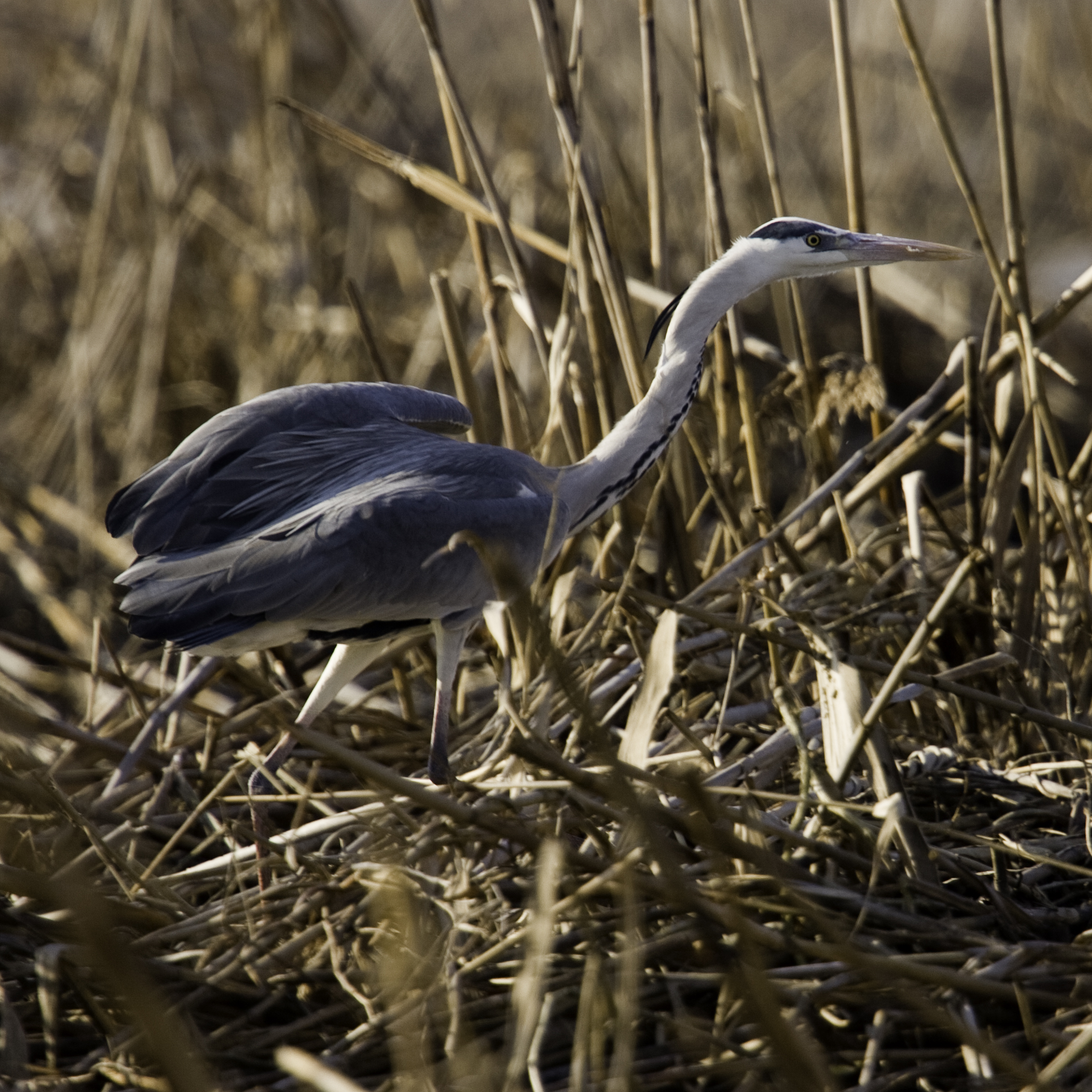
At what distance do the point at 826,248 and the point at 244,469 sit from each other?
1425 millimetres

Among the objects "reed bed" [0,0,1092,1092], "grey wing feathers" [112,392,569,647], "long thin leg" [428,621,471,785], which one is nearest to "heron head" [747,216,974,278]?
"reed bed" [0,0,1092,1092]

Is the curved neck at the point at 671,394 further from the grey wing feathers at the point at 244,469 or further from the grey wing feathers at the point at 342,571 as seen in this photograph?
the grey wing feathers at the point at 244,469

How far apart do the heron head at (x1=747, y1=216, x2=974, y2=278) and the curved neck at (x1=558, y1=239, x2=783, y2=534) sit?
35mm

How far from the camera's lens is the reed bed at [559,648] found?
1.74 meters

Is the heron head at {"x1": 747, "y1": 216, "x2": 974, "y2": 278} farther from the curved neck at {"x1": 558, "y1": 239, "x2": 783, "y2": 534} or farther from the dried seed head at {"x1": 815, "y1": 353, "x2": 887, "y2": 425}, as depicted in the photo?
the dried seed head at {"x1": 815, "y1": 353, "x2": 887, "y2": 425}

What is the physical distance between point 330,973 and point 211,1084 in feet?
1.09

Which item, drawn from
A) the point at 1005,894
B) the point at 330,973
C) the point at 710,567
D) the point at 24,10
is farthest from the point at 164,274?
the point at 1005,894

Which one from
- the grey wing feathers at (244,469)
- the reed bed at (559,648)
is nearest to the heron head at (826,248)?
the reed bed at (559,648)

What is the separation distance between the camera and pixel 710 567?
319 cm

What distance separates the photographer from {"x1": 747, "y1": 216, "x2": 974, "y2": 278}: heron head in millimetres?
2836

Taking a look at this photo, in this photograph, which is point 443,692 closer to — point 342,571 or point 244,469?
point 342,571

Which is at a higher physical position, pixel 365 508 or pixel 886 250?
pixel 886 250

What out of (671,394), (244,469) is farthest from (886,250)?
(244,469)

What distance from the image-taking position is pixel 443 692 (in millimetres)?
2746
